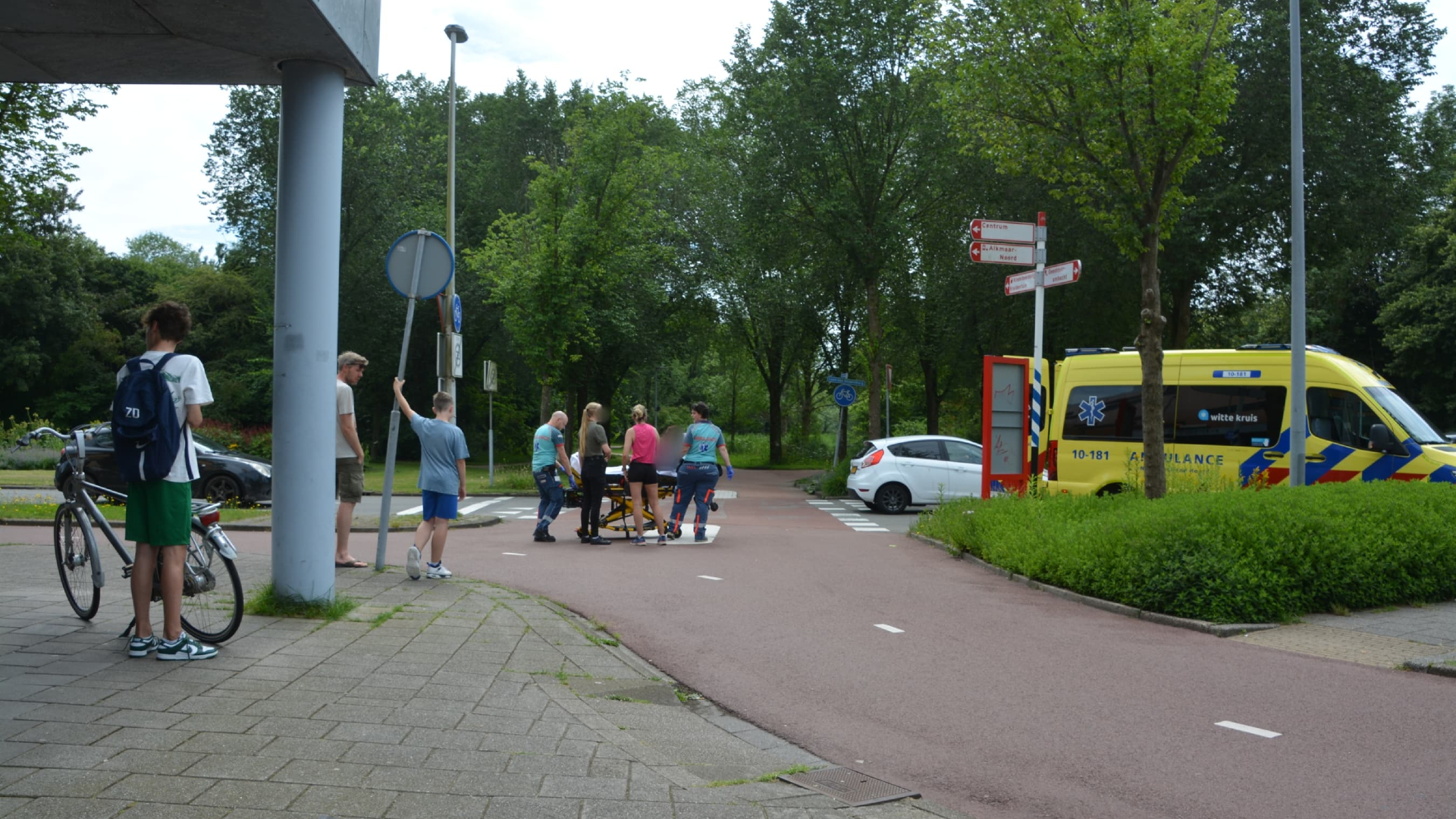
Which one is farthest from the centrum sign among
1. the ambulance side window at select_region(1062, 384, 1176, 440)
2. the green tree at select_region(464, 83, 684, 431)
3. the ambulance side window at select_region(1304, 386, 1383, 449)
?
the green tree at select_region(464, 83, 684, 431)

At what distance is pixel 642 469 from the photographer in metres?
14.4

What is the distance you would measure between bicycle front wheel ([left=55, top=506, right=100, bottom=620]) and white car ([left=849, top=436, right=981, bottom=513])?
16843 millimetres

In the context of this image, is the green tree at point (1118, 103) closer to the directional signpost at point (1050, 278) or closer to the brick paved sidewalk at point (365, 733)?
the directional signpost at point (1050, 278)

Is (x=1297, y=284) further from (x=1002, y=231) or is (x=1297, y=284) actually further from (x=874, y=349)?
(x=874, y=349)

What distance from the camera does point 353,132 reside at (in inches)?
1623

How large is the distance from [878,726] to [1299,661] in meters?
3.51

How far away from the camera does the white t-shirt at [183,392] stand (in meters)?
5.45

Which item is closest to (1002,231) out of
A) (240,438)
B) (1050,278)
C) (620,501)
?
(1050,278)

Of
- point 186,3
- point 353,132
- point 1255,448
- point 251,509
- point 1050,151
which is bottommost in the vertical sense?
point 251,509

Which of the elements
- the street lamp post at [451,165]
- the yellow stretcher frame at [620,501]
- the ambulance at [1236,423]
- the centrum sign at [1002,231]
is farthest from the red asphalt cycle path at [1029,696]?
the street lamp post at [451,165]

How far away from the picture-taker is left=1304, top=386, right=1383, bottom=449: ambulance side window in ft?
46.1

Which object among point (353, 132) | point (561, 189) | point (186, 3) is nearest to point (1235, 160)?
point (561, 189)

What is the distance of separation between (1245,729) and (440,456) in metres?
6.68

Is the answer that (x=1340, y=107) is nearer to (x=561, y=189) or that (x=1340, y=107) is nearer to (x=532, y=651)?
(x=561, y=189)
